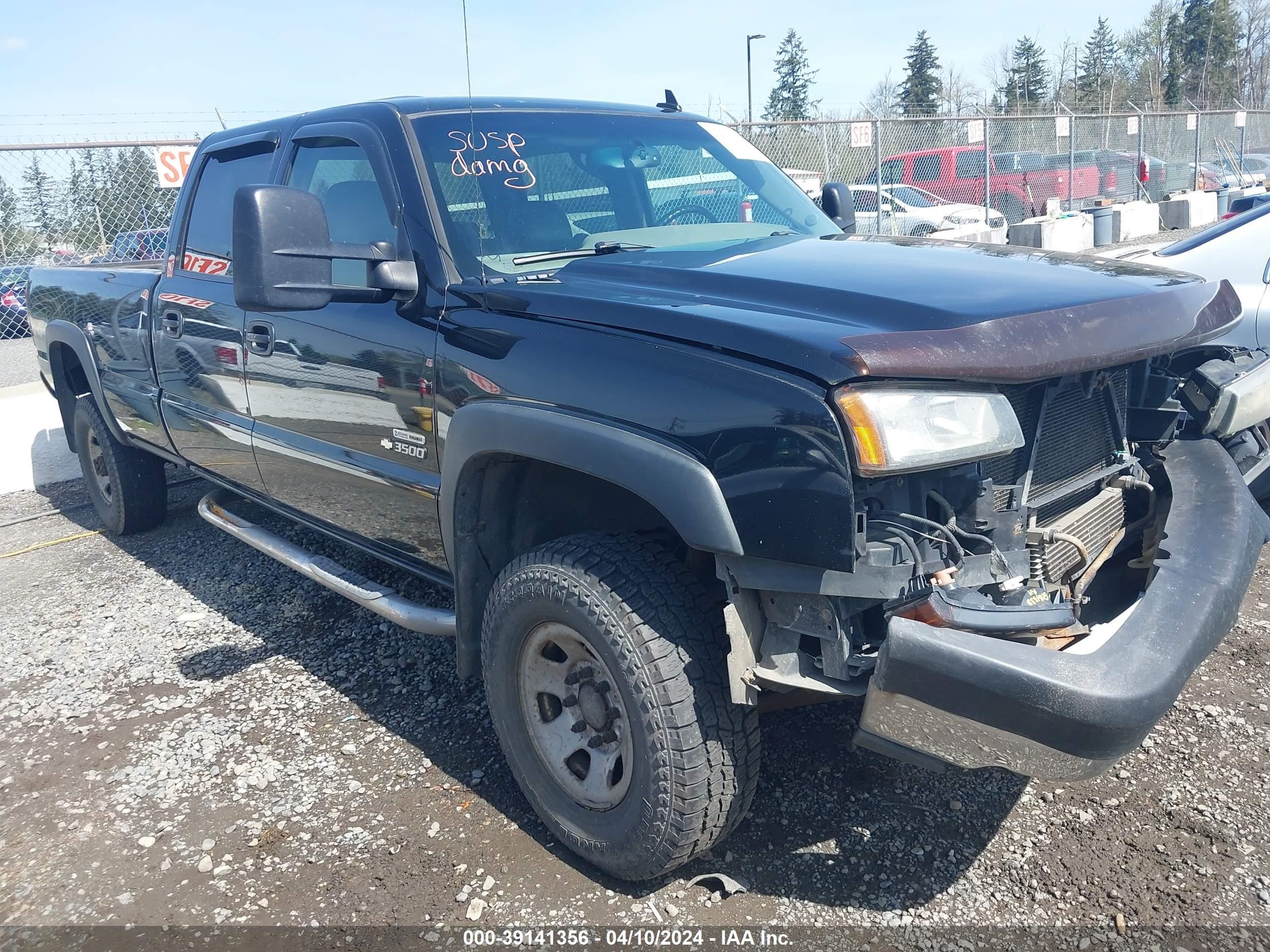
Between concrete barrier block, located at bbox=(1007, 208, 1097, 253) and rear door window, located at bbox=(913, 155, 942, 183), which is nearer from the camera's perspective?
concrete barrier block, located at bbox=(1007, 208, 1097, 253)

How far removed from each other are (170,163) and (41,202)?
1.07 metres

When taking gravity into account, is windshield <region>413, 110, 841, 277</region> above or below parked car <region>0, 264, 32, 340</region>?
above

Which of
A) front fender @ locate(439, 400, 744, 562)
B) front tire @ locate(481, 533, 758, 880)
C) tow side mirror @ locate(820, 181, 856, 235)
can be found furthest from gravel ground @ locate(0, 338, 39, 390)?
front tire @ locate(481, 533, 758, 880)

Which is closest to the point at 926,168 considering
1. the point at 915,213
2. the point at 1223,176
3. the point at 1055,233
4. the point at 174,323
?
the point at 915,213

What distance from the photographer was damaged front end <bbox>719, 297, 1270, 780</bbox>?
6.39ft

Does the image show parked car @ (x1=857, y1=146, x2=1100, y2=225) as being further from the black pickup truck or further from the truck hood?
the truck hood

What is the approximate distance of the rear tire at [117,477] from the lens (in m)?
5.52

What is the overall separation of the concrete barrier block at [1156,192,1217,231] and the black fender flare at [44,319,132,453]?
1986 cm

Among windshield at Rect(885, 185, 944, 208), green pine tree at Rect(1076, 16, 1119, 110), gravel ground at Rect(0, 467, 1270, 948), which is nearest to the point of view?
gravel ground at Rect(0, 467, 1270, 948)

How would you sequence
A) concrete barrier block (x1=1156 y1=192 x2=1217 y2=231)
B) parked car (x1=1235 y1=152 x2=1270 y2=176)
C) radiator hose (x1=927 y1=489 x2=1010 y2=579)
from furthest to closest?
parked car (x1=1235 y1=152 x2=1270 y2=176)
concrete barrier block (x1=1156 y1=192 x2=1217 y2=231)
radiator hose (x1=927 y1=489 x2=1010 y2=579)

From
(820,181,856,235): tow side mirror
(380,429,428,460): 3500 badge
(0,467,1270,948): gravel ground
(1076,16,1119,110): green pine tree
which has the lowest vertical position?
(0,467,1270,948): gravel ground

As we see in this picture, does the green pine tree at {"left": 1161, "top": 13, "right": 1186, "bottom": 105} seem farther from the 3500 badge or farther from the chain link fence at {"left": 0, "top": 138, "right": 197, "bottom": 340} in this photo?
the 3500 badge

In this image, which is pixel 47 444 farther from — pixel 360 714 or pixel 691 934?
pixel 691 934

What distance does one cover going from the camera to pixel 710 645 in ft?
7.85
